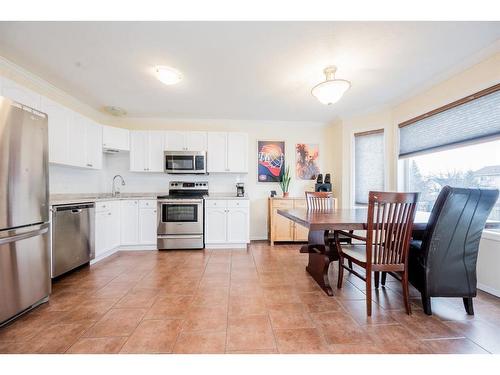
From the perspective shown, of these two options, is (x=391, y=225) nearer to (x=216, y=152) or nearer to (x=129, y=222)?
(x=216, y=152)

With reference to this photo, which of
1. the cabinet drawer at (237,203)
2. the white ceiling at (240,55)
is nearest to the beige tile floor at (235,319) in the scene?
the cabinet drawer at (237,203)

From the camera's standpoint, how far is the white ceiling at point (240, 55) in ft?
6.06

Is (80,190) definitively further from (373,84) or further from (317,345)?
(373,84)

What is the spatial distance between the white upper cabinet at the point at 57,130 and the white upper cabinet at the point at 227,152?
79.4 inches

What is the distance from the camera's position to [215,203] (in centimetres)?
380

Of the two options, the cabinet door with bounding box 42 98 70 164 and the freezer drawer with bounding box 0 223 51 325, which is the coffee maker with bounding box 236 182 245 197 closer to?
the cabinet door with bounding box 42 98 70 164

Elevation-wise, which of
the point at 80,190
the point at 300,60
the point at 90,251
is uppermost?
the point at 300,60

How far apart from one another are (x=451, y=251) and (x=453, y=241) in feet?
0.27

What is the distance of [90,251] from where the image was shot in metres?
2.87

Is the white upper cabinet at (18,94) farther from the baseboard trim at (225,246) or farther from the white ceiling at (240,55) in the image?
the baseboard trim at (225,246)
